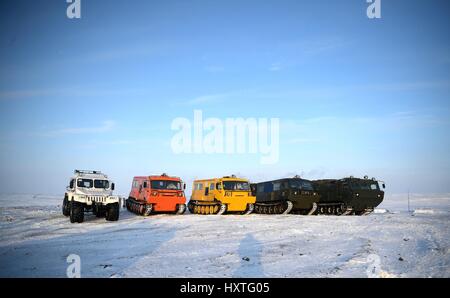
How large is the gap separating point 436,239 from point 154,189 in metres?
14.0

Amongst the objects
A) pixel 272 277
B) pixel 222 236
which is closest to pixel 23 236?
pixel 222 236

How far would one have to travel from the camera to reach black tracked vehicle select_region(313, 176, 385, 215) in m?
22.1

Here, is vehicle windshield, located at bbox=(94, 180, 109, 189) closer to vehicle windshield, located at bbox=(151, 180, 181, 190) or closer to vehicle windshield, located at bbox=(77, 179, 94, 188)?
vehicle windshield, located at bbox=(77, 179, 94, 188)

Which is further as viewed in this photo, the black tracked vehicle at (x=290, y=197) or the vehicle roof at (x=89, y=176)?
the black tracked vehicle at (x=290, y=197)

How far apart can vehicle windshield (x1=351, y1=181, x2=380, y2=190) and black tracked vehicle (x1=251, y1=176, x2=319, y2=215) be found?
258cm

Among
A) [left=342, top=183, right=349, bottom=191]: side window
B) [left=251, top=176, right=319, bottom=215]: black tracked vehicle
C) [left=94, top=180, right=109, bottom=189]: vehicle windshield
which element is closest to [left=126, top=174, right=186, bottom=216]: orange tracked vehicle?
[left=94, top=180, right=109, bottom=189]: vehicle windshield

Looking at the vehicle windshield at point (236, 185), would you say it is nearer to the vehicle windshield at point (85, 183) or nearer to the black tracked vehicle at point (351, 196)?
the black tracked vehicle at point (351, 196)

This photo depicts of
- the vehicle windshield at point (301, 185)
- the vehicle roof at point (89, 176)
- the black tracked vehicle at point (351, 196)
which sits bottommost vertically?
the black tracked vehicle at point (351, 196)

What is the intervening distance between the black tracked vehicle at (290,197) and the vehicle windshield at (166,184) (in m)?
6.34

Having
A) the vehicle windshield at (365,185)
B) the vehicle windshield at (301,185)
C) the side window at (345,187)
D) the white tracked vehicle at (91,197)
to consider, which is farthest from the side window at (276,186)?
the white tracked vehicle at (91,197)

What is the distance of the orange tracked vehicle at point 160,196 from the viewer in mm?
19766

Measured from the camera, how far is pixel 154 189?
1991cm

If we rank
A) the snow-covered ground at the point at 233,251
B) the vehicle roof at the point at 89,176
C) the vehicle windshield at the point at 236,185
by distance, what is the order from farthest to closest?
the vehicle windshield at the point at 236,185
the vehicle roof at the point at 89,176
the snow-covered ground at the point at 233,251
